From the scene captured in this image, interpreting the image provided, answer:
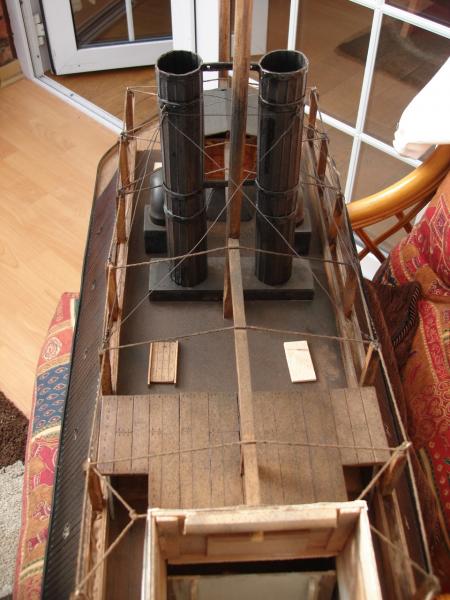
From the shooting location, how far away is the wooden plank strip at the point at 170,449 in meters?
0.98

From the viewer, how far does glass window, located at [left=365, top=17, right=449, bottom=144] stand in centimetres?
170

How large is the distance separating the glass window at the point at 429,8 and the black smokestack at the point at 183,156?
0.71 m

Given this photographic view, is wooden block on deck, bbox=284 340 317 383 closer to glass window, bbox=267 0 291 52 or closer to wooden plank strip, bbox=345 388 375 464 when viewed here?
wooden plank strip, bbox=345 388 375 464

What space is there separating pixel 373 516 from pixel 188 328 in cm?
48

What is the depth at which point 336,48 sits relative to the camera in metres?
2.09

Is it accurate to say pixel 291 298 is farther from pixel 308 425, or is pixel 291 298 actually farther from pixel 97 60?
pixel 97 60

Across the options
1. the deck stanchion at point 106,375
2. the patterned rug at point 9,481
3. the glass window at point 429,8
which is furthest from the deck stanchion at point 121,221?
the glass window at point 429,8

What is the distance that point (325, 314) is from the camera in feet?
4.42

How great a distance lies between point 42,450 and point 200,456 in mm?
616

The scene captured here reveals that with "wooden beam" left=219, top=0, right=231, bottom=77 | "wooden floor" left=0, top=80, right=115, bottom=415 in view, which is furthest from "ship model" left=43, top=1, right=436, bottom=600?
"wooden floor" left=0, top=80, right=115, bottom=415

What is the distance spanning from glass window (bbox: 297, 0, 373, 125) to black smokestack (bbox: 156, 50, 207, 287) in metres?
0.82

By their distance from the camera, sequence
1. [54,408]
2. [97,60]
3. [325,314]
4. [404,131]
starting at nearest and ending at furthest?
[325,314] < [404,131] < [54,408] < [97,60]

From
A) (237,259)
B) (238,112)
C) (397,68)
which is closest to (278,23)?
(397,68)

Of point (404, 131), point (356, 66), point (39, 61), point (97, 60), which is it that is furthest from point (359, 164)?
point (39, 61)
